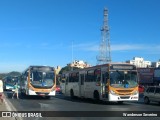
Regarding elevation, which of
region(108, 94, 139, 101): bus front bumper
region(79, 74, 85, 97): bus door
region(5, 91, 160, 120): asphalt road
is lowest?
region(5, 91, 160, 120): asphalt road

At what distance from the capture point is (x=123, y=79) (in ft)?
88.6

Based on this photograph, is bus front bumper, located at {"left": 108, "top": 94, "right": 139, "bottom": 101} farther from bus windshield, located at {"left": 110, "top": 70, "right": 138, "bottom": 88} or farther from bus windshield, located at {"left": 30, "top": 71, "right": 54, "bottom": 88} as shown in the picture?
bus windshield, located at {"left": 30, "top": 71, "right": 54, "bottom": 88}

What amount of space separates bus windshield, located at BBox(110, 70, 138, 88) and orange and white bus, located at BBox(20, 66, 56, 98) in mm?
7927

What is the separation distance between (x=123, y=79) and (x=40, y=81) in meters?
8.89

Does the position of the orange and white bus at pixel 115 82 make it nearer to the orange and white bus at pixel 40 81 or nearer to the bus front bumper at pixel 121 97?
the bus front bumper at pixel 121 97

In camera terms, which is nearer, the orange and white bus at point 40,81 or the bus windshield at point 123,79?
the bus windshield at point 123,79

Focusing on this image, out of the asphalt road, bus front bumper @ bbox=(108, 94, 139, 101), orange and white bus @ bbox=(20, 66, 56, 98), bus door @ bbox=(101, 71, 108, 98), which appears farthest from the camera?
orange and white bus @ bbox=(20, 66, 56, 98)

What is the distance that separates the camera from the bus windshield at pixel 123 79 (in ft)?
88.0

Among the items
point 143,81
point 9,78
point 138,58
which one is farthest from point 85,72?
point 138,58

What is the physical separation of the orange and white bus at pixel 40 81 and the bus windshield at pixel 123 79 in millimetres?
7927

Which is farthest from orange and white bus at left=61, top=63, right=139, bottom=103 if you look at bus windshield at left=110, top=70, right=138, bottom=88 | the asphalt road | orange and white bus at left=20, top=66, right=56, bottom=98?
orange and white bus at left=20, top=66, right=56, bottom=98

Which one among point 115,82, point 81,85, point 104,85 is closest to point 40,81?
point 81,85

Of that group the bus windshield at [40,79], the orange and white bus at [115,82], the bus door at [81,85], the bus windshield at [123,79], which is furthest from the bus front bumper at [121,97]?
the bus windshield at [40,79]

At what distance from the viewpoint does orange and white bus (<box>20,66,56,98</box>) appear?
3275cm
